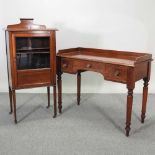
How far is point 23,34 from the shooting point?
2.45 meters

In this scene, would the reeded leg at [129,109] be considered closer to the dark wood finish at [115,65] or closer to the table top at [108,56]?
the dark wood finish at [115,65]

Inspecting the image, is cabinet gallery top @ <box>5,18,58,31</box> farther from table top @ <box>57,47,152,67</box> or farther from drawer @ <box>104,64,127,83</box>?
drawer @ <box>104,64,127,83</box>

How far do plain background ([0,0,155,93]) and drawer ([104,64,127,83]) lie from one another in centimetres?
127

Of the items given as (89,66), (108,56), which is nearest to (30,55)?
(89,66)

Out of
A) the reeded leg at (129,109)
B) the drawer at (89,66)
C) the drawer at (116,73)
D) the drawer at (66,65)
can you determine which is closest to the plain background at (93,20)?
the drawer at (66,65)

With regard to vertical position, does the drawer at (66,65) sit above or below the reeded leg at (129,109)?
above

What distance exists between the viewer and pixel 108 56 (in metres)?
2.66

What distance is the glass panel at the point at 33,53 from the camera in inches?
100

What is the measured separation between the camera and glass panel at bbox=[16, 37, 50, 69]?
2543mm

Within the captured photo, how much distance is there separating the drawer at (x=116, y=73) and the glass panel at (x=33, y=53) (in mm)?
670

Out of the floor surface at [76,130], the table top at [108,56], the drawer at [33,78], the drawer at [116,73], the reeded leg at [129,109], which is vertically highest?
the table top at [108,56]

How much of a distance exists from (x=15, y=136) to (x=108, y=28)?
1958mm

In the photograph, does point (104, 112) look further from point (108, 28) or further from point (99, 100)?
point (108, 28)

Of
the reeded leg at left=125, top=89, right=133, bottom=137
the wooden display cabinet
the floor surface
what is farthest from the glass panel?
the reeded leg at left=125, top=89, right=133, bottom=137
